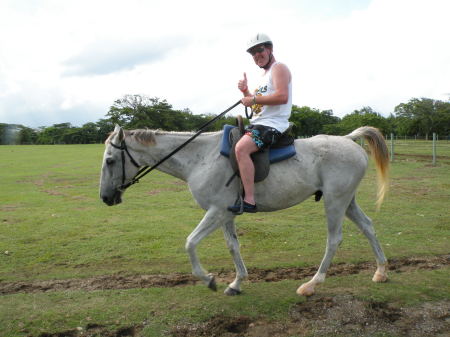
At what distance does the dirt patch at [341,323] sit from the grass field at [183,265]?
2 cm

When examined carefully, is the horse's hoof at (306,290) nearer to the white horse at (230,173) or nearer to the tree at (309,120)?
the white horse at (230,173)

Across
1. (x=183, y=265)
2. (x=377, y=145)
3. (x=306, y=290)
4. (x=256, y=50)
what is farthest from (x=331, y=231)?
(x=256, y=50)

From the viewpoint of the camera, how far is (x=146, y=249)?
23.1ft

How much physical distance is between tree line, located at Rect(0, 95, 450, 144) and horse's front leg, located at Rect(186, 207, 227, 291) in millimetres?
54166

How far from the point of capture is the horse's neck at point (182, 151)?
4852mm

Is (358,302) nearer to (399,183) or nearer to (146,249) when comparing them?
(146,249)

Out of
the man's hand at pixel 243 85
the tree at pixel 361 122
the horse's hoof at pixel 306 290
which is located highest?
the tree at pixel 361 122

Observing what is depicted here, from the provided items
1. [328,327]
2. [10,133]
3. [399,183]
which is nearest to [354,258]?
[328,327]

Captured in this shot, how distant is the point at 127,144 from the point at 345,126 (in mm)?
57428

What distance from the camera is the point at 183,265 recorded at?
6102mm

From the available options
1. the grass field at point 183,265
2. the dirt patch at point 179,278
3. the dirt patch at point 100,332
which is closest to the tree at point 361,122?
the grass field at point 183,265

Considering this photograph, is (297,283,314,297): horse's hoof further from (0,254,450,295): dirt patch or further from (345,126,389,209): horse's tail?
(345,126,389,209): horse's tail

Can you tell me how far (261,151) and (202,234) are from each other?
127cm

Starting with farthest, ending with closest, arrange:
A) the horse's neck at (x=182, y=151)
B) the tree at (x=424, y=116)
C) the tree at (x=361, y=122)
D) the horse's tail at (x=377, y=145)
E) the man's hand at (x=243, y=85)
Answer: the tree at (x=424, y=116), the tree at (x=361, y=122), the horse's tail at (x=377, y=145), the man's hand at (x=243, y=85), the horse's neck at (x=182, y=151)
